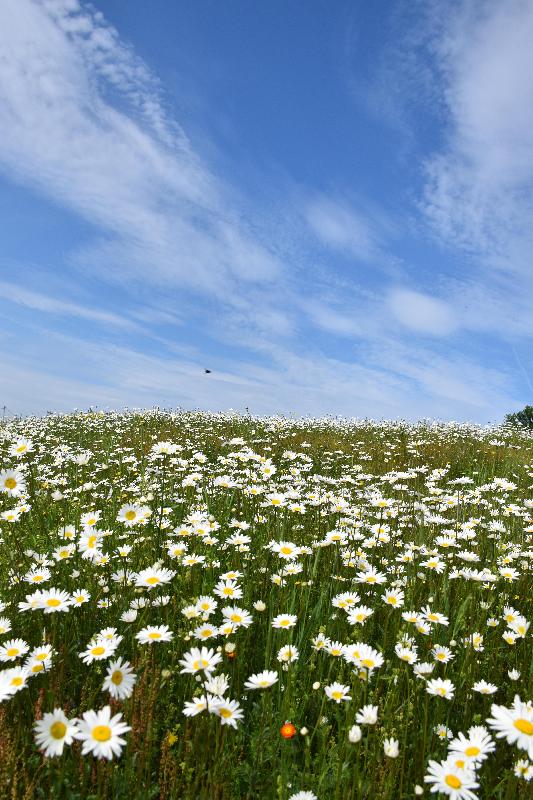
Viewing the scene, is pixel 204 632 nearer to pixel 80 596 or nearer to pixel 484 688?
pixel 80 596

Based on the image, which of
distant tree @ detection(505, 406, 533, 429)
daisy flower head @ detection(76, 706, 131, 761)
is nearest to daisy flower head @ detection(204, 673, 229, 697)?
daisy flower head @ detection(76, 706, 131, 761)

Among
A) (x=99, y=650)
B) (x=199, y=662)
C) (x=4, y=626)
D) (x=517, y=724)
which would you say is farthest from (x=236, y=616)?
(x=517, y=724)

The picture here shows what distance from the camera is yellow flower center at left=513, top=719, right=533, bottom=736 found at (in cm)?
180

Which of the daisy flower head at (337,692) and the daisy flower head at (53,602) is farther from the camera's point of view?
the daisy flower head at (53,602)

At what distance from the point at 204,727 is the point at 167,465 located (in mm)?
5347

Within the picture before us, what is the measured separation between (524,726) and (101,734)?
155 cm

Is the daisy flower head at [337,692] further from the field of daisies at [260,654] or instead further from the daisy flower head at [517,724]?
the daisy flower head at [517,724]

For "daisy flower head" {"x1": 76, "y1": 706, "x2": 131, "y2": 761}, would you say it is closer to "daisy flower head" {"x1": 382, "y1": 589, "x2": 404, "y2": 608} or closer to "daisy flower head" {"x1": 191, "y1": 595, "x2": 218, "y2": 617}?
"daisy flower head" {"x1": 191, "y1": 595, "x2": 218, "y2": 617}

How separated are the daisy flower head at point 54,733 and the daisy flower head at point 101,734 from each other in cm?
4

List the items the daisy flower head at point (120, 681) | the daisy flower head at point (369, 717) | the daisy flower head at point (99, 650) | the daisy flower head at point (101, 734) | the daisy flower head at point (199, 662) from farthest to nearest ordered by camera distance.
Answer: the daisy flower head at point (99, 650), the daisy flower head at point (199, 662), the daisy flower head at point (369, 717), the daisy flower head at point (120, 681), the daisy flower head at point (101, 734)

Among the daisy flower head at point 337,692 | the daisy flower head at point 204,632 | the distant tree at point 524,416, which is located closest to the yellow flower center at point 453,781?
the daisy flower head at point 337,692

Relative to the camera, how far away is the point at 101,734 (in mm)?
1780

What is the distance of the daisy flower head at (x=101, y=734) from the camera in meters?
1.72

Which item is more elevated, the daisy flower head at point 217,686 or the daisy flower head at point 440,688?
the daisy flower head at point 217,686
